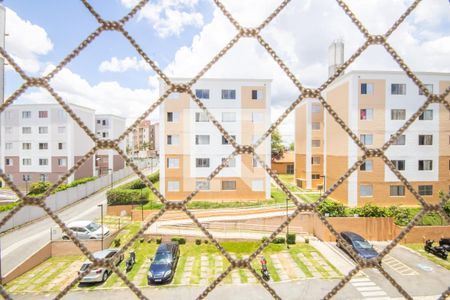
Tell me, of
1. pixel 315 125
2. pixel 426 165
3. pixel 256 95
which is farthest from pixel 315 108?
pixel 426 165

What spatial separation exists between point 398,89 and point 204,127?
6582mm

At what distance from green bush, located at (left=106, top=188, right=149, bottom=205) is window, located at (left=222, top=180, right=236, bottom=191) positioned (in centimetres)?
281

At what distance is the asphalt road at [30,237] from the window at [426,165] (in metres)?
11.3

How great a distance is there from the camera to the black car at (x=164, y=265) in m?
5.58

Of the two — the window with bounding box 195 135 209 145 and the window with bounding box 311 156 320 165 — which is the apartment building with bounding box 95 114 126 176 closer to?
the window with bounding box 195 135 209 145

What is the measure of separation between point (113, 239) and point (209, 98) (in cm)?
548

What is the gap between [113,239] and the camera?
7.78 meters

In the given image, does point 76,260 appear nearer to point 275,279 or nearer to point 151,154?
point 275,279

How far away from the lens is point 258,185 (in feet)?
34.7

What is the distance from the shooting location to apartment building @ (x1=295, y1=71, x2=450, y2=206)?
9305 millimetres

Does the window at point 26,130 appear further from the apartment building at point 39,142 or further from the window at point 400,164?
the window at point 400,164

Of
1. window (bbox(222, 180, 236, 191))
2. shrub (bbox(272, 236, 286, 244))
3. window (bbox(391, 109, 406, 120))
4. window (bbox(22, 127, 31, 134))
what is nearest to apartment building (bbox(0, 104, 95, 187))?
window (bbox(22, 127, 31, 134))

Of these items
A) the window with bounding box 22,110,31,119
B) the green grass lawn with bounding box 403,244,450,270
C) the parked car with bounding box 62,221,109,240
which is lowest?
the green grass lawn with bounding box 403,244,450,270

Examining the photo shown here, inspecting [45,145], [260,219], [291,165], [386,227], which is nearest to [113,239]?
[260,219]
